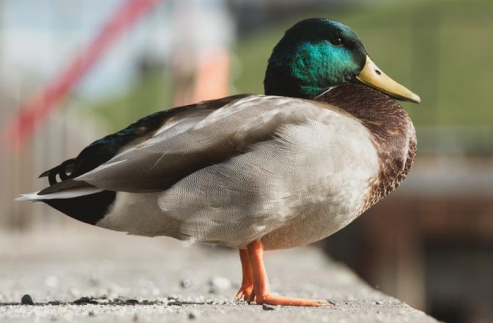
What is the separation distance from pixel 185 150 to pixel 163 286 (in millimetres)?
2089

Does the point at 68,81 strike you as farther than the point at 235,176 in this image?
Yes

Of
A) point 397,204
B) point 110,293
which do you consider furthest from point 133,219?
point 397,204

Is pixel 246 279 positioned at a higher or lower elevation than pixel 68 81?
lower

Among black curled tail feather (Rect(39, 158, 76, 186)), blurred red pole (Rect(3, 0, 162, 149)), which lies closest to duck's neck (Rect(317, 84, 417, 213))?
black curled tail feather (Rect(39, 158, 76, 186))

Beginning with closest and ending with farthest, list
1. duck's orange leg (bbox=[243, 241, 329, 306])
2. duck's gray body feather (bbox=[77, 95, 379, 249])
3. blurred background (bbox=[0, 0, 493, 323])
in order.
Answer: duck's gray body feather (bbox=[77, 95, 379, 249])
duck's orange leg (bbox=[243, 241, 329, 306])
blurred background (bbox=[0, 0, 493, 323])

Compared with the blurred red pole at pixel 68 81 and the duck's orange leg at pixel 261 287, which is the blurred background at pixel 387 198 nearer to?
the blurred red pole at pixel 68 81

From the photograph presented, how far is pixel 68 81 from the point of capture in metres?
15.2

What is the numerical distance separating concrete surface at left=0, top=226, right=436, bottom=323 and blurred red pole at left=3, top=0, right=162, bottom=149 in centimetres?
226

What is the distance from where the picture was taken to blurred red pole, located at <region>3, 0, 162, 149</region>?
14.2 metres

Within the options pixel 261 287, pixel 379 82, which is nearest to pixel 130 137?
pixel 261 287

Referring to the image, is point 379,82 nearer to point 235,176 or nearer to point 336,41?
point 336,41

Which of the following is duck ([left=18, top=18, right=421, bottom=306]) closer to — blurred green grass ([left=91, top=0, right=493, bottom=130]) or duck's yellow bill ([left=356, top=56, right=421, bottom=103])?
duck's yellow bill ([left=356, top=56, right=421, bottom=103])

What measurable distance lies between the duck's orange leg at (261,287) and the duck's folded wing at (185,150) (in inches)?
17.4

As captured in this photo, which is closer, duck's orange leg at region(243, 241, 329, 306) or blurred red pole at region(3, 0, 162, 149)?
duck's orange leg at region(243, 241, 329, 306)
